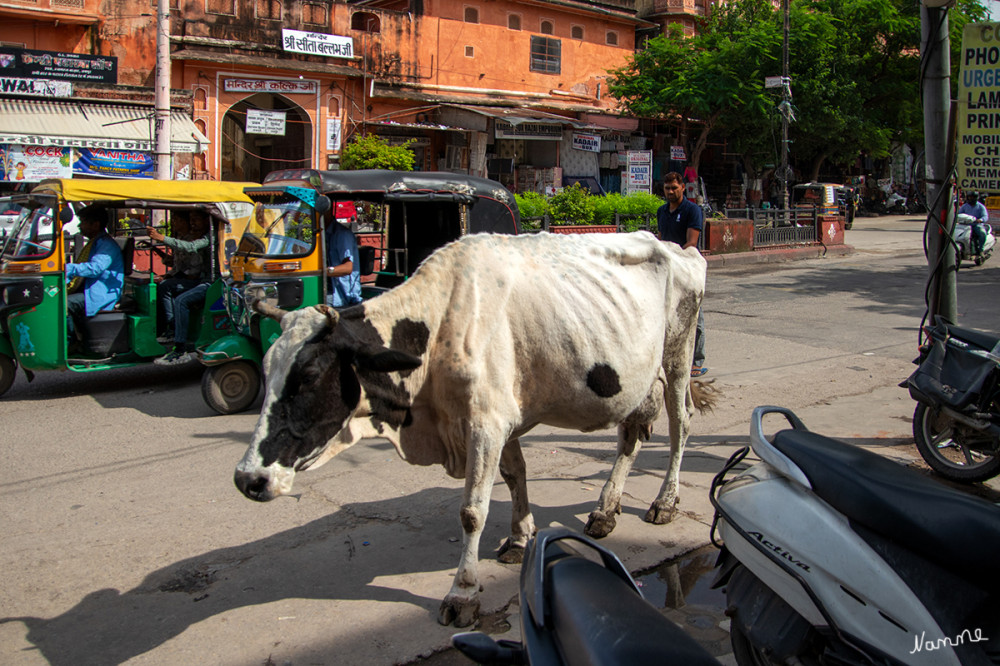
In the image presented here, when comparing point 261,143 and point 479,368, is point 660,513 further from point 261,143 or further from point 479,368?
point 261,143

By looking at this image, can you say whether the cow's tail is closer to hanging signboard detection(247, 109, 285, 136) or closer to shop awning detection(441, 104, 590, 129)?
hanging signboard detection(247, 109, 285, 136)

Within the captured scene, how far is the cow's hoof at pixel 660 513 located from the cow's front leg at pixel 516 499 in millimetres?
802

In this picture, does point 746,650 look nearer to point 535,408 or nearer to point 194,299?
point 535,408

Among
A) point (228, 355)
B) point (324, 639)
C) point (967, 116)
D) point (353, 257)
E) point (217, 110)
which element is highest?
point (217, 110)

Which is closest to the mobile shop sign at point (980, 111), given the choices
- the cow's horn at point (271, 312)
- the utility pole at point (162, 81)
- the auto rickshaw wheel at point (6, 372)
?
the cow's horn at point (271, 312)

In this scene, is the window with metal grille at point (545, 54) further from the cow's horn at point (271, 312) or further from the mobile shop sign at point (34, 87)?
the cow's horn at point (271, 312)

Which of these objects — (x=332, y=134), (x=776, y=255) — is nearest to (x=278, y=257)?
(x=776, y=255)

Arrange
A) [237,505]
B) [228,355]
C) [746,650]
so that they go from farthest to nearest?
[228,355], [237,505], [746,650]

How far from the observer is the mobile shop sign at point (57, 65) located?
19.5 metres

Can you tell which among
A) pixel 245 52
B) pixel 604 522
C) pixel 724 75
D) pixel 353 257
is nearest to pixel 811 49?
pixel 724 75

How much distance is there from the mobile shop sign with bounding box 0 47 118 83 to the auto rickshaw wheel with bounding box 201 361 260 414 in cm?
1556

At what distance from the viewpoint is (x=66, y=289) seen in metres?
8.12

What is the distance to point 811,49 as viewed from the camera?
29.8 meters

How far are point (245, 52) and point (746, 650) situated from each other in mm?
23798
